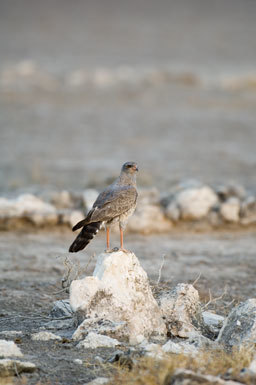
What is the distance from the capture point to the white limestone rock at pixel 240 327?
21.9 feet

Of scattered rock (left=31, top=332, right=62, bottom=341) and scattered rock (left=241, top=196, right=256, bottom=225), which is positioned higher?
scattered rock (left=241, top=196, right=256, bottom=225)

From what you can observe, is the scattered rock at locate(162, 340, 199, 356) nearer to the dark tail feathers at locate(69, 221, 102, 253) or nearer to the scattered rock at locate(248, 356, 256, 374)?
the scattered rock at locate(248, 356, 256, 374)

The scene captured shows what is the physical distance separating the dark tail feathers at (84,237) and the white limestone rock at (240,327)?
1.47 metres

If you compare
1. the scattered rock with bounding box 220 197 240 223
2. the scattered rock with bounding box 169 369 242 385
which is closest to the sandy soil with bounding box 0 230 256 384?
the scattered rock with bounding box 220 197 240 223

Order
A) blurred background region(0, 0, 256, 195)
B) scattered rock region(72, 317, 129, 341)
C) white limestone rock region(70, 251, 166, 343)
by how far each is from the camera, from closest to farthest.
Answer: scattered rock region(72, 317, 129, 341)
white limestone rock region(70, 251, 166, 343)
blurred background region(0, 0, 256, 195)

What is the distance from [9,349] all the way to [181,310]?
1697mm

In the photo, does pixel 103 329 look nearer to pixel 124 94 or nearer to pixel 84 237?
pixel 84 237

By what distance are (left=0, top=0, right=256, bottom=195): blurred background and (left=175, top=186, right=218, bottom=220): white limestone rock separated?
2742mm

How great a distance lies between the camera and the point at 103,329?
6.80m

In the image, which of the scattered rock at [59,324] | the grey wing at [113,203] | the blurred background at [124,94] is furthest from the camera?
the blurred background at [124,94]

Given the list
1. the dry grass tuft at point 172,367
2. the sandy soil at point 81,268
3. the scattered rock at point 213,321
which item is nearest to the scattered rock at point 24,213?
the sandy soil at point 81,268

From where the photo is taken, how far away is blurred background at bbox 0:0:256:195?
19.7 m

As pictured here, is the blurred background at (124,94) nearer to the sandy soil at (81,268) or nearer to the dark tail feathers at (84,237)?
the sandy soil at (81,268)

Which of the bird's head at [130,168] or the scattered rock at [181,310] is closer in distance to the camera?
A: the scattered rock at [181,310]
